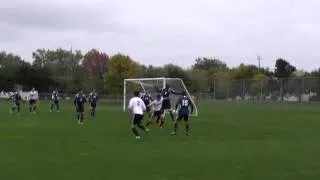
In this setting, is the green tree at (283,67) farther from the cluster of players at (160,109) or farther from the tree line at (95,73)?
the cluster of players at (160,109)

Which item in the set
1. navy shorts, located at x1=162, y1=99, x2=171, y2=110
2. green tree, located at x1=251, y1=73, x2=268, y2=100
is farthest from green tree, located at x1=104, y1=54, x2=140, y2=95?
navy shorts, located at x1=162, y1=99, x2=171, y2=110

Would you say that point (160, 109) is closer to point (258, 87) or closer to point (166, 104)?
point (166, 104)

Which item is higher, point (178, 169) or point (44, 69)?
point (44, 69)

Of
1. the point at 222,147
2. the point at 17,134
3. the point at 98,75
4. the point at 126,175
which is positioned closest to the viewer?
the point at 126,175

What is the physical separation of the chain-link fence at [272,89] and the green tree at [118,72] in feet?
42.9

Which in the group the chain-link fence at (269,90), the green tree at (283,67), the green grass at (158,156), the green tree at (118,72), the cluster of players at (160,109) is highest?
the green tree at (283,67)

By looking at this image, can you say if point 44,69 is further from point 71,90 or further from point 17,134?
point 17,134

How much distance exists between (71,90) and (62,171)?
333 ft

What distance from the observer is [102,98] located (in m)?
92.2

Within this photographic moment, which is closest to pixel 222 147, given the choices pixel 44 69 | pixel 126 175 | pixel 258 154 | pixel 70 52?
pixel 258 154

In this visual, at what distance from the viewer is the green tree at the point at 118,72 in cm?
8325

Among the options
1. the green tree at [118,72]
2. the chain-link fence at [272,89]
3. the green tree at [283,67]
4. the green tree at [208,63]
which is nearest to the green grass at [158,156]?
the chain-link fence at [272,89]

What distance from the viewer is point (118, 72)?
83.8m

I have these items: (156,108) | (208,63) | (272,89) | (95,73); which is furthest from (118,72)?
(208,63)
